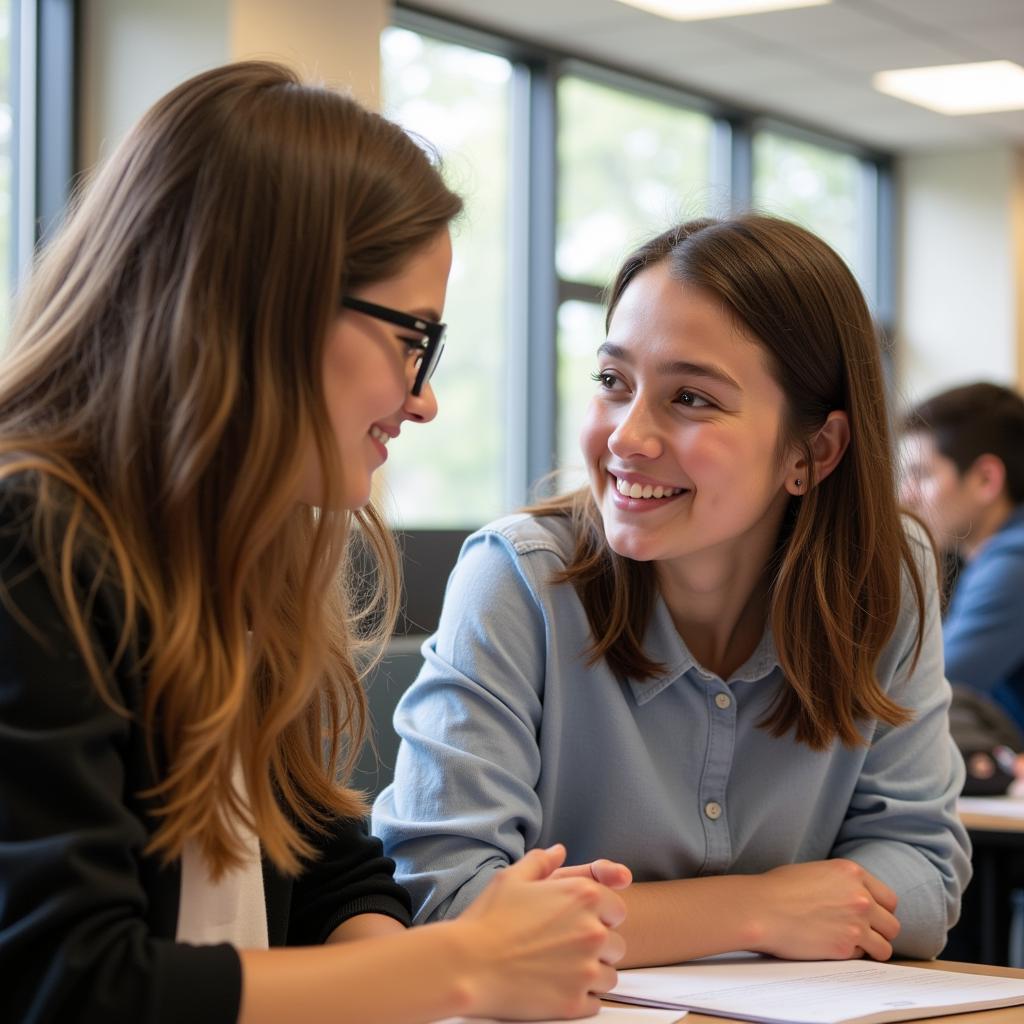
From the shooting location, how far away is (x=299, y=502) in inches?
47.8

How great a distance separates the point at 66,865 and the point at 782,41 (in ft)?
18.4

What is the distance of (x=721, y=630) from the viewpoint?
177 cm

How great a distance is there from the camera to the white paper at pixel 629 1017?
3.87ft

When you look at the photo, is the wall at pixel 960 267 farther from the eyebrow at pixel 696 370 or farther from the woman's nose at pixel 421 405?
the woman's nose at pixel 421 405

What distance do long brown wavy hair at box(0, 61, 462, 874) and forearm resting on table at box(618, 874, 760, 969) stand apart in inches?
16.6

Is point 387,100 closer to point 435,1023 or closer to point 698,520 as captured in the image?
point 698,520

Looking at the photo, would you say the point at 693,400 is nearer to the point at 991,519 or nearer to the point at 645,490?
the point at 645,490

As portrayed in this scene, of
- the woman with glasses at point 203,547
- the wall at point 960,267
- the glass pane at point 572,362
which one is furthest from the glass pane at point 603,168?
the woman with glasses at point 203,547

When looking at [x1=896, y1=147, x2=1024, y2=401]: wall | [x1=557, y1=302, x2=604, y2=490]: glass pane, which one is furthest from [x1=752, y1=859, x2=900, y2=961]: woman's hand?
[x1=896, y1=147, x2=1024, y2=401]: wall

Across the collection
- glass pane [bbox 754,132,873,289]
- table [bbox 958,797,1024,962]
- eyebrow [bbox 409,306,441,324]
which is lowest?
table [bbox 958,797,1024,962]

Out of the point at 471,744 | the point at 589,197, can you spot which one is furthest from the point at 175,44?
the point at 471,744

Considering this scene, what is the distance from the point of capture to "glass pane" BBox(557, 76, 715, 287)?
20.4 feet

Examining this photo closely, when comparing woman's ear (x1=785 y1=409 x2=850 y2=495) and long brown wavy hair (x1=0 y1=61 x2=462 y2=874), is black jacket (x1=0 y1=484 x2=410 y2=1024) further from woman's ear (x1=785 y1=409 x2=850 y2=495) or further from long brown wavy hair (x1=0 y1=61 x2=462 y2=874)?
woman's ear (x1=785 y1=409 x2=850 y2=495)

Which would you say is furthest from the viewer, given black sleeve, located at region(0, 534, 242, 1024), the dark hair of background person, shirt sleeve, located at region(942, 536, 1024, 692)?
the dark hair of background person
